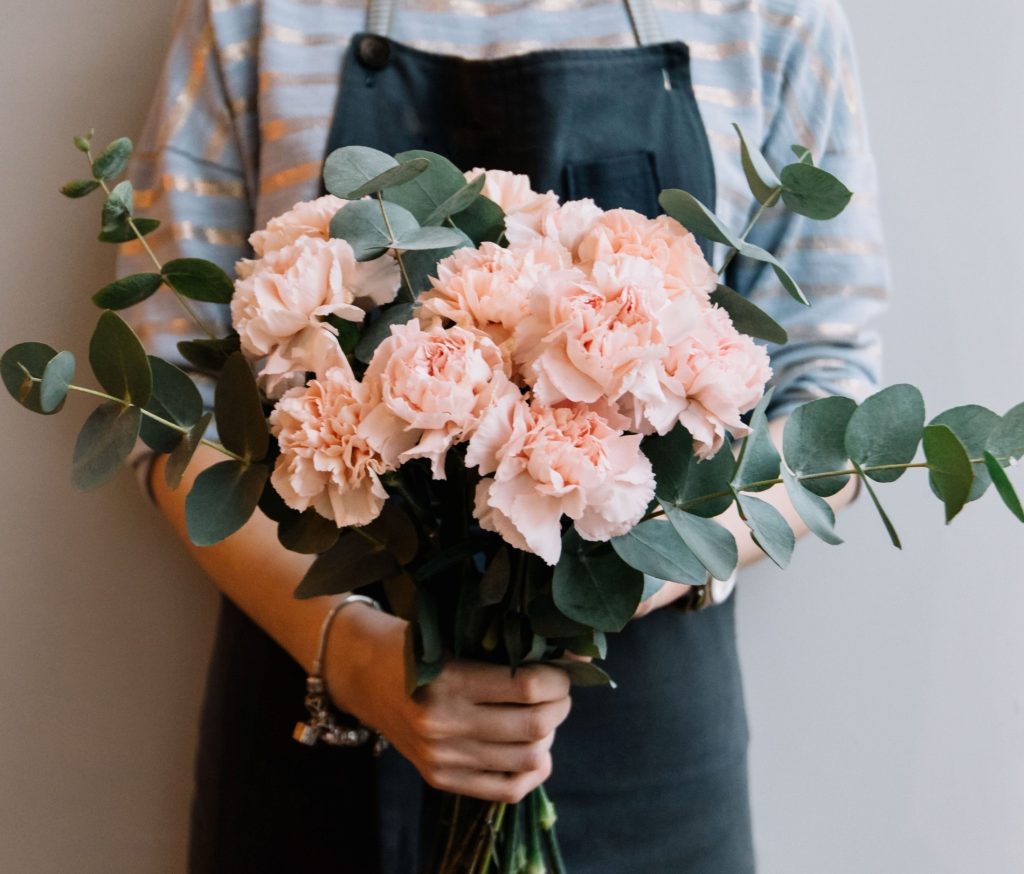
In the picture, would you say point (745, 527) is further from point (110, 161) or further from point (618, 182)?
point (110, 161)

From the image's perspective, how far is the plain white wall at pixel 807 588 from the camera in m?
0.96

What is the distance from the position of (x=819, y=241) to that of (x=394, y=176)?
1.64 feet

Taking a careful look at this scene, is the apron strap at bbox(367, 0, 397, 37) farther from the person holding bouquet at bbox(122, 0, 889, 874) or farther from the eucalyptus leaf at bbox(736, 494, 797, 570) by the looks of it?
the eucalyptus leaf at bbox(736, 494, 797, 570)

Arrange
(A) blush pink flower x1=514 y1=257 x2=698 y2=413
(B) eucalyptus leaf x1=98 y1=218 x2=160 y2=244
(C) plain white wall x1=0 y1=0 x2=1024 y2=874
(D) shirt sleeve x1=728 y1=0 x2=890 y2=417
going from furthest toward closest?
(C) plain white wall x1=0 y1=0 x2=1024 y2=874 → (D) shirt sleeve x1=728 y1=0 x2=890 y2=417 → (B) eucalyptus leaf x1=98 y1=218 x2=160 y2=244 → (A) blush pink flower x1=514 y1=257 x2=698 y2=413

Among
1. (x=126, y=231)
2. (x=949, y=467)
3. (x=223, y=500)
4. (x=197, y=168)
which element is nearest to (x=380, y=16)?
(x=197, y=168)

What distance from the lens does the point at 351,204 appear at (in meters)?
0.48

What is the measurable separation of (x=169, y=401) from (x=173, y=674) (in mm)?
642

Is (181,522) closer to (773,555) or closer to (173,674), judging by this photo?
(173,674)

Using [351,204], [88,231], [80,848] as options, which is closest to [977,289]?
[351,204]

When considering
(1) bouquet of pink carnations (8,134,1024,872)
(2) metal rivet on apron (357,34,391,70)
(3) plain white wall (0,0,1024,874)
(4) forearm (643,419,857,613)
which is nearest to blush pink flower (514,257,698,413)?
(1) bouquet of pink carnations (8,134,1024,872)

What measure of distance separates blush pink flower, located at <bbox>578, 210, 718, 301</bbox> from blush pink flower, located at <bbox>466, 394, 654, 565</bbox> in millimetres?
78

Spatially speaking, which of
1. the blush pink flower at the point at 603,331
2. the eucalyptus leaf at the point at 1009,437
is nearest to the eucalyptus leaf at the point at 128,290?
the blush pink flower at the point at 603,331

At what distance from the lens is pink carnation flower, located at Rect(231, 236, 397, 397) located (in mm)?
450

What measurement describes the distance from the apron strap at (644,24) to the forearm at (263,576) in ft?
1.60
